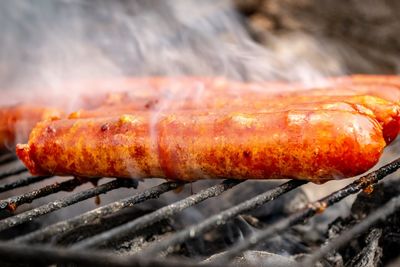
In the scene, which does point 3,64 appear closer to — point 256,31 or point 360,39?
point 256,31

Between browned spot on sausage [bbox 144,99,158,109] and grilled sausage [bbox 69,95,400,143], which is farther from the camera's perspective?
browned spot on sausage [bbox 144,99,158,109]

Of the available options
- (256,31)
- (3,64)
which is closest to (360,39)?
(256,31)

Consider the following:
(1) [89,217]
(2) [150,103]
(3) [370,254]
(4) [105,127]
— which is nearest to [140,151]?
(4) [105,127]

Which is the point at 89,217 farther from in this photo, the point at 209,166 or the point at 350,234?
the point at 350,234

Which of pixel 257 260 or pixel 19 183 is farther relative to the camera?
pixel 19 183

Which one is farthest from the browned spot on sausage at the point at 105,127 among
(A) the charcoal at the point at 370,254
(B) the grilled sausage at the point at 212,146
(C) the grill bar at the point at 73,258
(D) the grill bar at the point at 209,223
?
(A) the charcoal at the point at 370,254

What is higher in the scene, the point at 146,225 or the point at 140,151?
the point at 140,151

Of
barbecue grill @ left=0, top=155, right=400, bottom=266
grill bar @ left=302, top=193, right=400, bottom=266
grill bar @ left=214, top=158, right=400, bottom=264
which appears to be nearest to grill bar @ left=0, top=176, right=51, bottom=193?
barbecue grill @ left=0, top=155, right=400, bottom=266

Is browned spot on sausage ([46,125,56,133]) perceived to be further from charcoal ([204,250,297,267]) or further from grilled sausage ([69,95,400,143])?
charcoal ([204,250,297,267])
